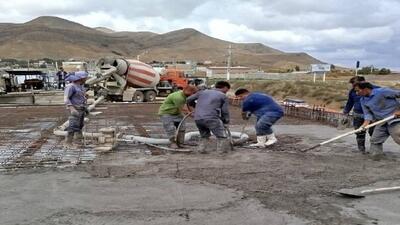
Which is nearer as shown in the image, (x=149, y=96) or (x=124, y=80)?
(x=124, y=80)

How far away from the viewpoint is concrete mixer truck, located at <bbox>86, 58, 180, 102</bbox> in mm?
22516

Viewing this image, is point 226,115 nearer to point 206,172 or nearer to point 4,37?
point 206,172

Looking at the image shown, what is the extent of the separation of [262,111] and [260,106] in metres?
0.09

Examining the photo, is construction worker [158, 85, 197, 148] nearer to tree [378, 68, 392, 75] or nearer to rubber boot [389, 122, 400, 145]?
rubber boot [389, 122, 400, 145]

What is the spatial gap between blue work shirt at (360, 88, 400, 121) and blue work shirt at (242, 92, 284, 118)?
1.55 m

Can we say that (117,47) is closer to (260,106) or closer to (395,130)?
(260,106)

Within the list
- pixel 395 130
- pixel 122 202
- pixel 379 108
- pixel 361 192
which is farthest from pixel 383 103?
pixel 122 202

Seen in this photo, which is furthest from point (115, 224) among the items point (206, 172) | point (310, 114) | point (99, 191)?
point (310, 114)

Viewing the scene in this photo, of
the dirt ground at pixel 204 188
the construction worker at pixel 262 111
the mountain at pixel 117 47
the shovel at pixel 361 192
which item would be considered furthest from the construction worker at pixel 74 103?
the mountain at pixel 117 47

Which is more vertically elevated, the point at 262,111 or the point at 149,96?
the point at 262,111

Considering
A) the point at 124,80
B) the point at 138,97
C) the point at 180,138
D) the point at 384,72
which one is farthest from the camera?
the point at 384,72

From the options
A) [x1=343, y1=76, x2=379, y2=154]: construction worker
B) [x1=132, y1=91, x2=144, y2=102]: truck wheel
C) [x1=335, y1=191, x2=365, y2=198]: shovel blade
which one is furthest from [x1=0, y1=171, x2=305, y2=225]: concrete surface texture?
[x1=132, y1=91, x2=144, y2=102]: truck wheel

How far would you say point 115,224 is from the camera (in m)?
4.57

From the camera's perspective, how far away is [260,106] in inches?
351
